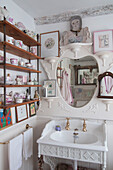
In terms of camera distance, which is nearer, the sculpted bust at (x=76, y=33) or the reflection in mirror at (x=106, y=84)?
the reflection in mirror at (x=106, y=84)

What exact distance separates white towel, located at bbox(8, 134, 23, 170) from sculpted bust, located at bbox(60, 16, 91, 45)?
1.60 meters

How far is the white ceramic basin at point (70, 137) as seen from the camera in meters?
2.06

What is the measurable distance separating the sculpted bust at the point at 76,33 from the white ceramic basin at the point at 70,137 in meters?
1.40

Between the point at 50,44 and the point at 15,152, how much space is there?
1708mm

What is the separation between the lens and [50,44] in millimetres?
2467

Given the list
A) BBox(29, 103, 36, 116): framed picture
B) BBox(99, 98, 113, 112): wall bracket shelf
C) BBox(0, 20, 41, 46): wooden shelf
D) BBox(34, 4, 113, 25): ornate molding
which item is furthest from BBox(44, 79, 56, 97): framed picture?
BBox(34, 4, 113, 25): ornate molding

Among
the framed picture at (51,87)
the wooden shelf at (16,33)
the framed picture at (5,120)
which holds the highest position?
the wooden shelf at (16,33)

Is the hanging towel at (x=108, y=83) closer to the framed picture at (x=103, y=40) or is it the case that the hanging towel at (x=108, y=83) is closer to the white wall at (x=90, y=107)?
the white wall at (x=90, y=107)

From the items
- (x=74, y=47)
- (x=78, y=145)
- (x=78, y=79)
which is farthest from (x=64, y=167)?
(x=74, y=47)

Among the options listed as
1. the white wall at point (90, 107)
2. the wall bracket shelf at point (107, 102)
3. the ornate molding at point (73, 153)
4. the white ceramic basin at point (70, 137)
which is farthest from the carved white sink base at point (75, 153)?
the wall bracket shelf at point (107, 102)

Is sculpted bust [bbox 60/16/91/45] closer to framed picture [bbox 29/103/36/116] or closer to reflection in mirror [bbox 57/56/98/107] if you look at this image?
reflection in mirror [bbox 57/56/98/107]

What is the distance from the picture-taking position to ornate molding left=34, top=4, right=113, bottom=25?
7.15ft

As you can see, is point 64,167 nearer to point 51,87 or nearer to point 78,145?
point 78,145

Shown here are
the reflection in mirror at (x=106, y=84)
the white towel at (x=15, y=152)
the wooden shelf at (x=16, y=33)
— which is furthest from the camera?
the reflection in mirror at (x=106, y=84)
